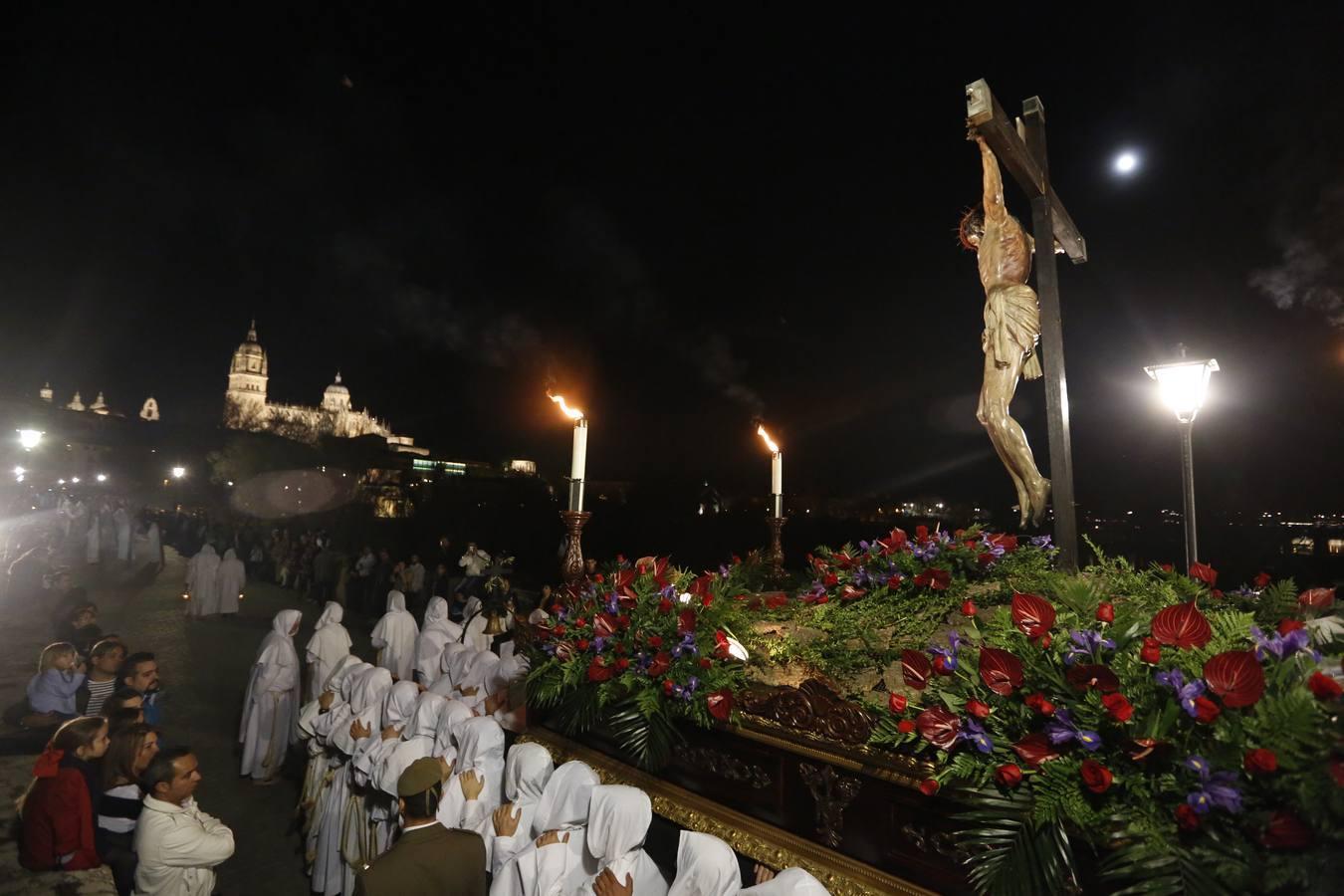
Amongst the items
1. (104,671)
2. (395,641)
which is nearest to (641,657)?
(104,671)

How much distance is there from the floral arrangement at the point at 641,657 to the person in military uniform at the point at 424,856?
95 cm

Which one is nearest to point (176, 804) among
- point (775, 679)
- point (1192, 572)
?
point (775, 679)

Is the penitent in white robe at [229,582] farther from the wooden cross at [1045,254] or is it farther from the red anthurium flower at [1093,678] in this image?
the red anthurium flower at [1093,678]

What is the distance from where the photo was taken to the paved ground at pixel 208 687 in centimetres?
570

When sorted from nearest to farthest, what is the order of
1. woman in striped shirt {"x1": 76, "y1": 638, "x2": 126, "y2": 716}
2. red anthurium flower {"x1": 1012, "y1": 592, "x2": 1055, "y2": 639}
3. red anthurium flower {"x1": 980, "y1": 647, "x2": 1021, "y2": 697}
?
red anthurium flower {"x1": 980, "y1": 647, "x2": 1021, "y2": 697} < red anthurium flower {"x1": 1012, "y1": 592, "x2": 1055, "y2": 639} < woman in striped shirt {"x1": 76, "y1": 638, "x2": 126, "y2": 716}

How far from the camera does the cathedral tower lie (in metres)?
123

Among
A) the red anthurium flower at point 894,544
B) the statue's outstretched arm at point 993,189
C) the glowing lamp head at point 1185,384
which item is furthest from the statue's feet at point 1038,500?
the glowing lamp head at point 1185,384

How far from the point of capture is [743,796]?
3.42 meters

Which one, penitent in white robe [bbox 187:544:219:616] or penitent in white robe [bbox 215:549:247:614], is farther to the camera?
penitent in white robe [bbox 215:549:247:614]

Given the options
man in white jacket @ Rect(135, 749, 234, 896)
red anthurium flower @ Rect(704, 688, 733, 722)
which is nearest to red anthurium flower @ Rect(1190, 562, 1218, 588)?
red anthurium flower @ Rect(704, 688, 733, 722)

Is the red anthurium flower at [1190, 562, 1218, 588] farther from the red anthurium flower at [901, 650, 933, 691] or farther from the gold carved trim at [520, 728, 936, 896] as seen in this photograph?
the gold carved trim at [520, 728, 936, 896]

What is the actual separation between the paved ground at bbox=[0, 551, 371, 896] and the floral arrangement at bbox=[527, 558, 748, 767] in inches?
129

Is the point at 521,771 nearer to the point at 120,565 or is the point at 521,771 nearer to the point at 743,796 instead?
the point at 743,796

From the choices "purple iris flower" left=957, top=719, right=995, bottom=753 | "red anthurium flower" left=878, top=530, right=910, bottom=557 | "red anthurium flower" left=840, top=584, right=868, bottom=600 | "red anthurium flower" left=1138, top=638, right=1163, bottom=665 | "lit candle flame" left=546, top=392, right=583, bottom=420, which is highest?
"lit candle flame" left=546, top=392, right=583, bottom=420
